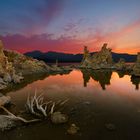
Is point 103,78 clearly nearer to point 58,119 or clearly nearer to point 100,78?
point 100,78

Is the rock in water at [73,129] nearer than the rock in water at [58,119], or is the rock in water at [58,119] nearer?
the rock in water at [73,129]

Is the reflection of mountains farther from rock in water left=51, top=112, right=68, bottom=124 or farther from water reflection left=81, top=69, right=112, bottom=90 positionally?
rock in water left=51, top=112, right=68, bottom=124

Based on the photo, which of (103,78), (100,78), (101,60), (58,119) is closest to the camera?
(58,119)

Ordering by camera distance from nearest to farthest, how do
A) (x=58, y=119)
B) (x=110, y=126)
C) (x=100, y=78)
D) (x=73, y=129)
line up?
(x=73, y=129), (x=110, y=126), (x=58, y=119), (x=100, y=78)

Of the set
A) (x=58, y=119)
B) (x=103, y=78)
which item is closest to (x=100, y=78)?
(x=103, y=78)

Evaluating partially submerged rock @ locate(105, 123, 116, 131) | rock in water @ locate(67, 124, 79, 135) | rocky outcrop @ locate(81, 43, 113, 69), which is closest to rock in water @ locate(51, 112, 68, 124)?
rock in water @ locate(67, 124, 79, 135)

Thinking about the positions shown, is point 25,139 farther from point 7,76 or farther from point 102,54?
point 102,54

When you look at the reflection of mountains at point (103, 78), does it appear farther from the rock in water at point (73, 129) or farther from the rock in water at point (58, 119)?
the rock in water at point (73, 129)

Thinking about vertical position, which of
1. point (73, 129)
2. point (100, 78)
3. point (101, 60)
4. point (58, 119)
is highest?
point (101, 60)

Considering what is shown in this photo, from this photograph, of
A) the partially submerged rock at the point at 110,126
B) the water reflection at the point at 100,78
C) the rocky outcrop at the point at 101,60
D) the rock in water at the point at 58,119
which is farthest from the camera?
the rocky outcrop at the point at 101,60

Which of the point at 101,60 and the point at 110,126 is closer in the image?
the point at 110,126

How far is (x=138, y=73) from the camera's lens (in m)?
68.1

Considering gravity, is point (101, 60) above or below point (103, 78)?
above

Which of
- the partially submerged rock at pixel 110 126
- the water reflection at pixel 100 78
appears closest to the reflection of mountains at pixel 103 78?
the water reflection at pixel 100 78
